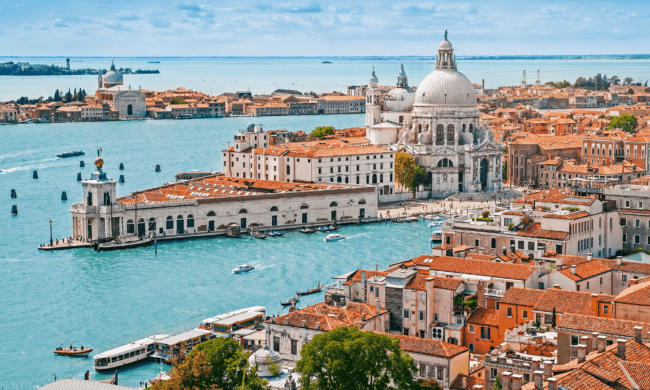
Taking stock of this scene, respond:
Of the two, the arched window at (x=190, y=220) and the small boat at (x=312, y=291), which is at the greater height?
the arched window at (x=190, y=220)

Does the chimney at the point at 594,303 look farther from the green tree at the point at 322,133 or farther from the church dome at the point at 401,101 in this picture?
the green tree at the point at 322,133

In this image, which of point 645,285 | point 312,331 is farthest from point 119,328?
point 645,285

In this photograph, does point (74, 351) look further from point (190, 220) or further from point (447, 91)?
point (447, 91)

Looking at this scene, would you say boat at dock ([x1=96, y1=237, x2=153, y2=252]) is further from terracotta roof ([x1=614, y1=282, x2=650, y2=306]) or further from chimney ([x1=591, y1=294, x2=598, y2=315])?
terracotta roof ([x1=614, y1=282, x2=650, y2=306])

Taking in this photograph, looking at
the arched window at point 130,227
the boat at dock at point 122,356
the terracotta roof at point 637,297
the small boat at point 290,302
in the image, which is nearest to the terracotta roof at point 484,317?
the terracotta roof at point 637,297

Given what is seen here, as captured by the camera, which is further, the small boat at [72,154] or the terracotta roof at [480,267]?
the small boat at [72,154]

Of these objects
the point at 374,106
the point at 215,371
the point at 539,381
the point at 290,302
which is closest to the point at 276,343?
the point at 215,371

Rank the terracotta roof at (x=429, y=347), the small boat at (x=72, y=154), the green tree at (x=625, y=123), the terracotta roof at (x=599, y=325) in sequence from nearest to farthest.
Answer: the terracotta roof at (x=599, y=325), the terracotta roof at (x=429, y=347), the green tree at (x=625, y=123), the small boat at (x=72, y=154)
